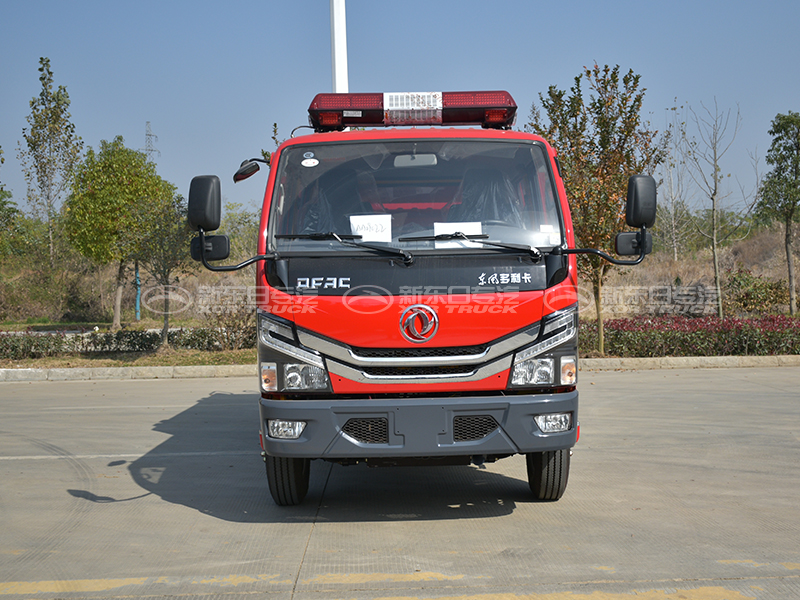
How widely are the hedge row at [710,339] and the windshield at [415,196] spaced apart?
905 cm

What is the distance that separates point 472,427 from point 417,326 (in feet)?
2.28

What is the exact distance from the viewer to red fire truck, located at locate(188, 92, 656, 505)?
4.27 m

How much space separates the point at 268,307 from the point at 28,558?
198 cm

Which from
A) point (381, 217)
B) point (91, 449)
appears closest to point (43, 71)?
point (91, 449)

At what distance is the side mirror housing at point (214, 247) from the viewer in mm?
4770

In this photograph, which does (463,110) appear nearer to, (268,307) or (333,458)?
(268,307)

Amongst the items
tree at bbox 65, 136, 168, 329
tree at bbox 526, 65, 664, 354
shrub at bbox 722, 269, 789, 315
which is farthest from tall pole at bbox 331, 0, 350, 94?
shrub at bbox 722, 269, 789, 315

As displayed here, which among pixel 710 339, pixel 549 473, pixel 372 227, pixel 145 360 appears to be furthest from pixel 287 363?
pixel 710 339

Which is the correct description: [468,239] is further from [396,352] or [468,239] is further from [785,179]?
[785,179]

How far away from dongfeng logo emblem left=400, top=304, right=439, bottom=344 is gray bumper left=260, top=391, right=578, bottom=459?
0.38 m

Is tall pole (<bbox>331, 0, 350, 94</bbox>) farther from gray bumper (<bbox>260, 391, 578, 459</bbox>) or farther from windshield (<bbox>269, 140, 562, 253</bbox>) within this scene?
gray bumper (<bbox>260, 391, 578, 459</bbox>)

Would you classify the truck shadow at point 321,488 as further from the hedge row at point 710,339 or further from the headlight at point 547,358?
the hedge row at point 710,339

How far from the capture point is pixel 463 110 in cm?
578

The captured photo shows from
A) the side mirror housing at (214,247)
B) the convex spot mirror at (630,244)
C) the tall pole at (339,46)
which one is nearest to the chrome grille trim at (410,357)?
the side mirror housing at (214,247)
